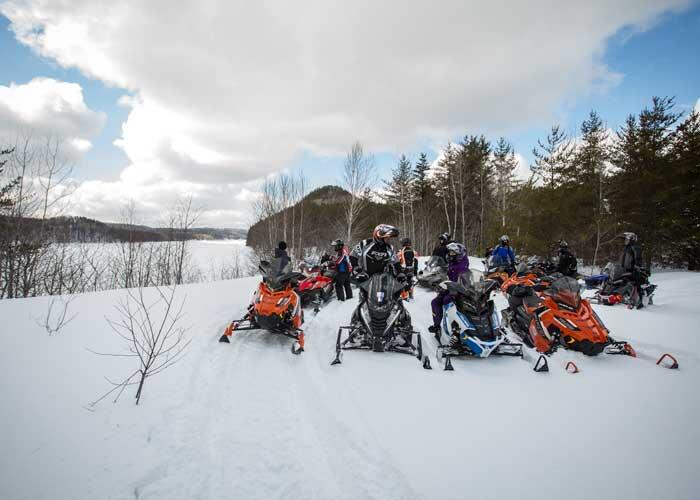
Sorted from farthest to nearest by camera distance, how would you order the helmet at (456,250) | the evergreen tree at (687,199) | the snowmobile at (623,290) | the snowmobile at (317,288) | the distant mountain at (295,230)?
the distant mountain at (295,230)
the evergreen tree at (687,199)
the snowmobile at (623,290)
the snowmobile at (317,288)
the helmet at (456,250)

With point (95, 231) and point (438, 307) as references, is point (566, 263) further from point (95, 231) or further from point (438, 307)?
point (95, 231)

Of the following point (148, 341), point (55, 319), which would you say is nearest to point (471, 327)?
point (148, 341)

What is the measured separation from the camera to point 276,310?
14.4ft

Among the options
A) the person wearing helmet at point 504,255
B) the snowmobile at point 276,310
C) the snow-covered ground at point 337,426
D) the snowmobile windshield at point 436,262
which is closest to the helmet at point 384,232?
the snowmobile at point 276,310

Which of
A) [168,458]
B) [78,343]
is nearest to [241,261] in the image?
[78,343]

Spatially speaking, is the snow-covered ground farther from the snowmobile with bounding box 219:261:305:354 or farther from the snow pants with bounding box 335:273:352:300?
the snow pants with bounding box 335:273:352:300

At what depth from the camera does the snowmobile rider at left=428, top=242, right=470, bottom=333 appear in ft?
15.9

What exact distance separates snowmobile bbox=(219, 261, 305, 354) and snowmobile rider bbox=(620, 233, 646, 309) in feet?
28.5

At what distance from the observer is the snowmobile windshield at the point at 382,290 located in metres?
4.33

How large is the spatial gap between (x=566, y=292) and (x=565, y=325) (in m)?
0.53

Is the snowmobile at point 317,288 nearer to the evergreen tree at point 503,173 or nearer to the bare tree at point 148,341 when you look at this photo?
the bare tree at point 148,341

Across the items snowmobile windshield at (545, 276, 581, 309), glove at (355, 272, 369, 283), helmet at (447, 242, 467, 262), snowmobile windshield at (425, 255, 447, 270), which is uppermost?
helmet at (447, 242, 467, 262)

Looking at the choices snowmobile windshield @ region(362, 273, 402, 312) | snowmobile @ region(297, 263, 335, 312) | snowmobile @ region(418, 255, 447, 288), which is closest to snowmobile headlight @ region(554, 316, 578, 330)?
snowmobile windshield @ region(362, 273, 402, 312)

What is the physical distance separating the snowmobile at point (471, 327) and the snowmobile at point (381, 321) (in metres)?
0.47
